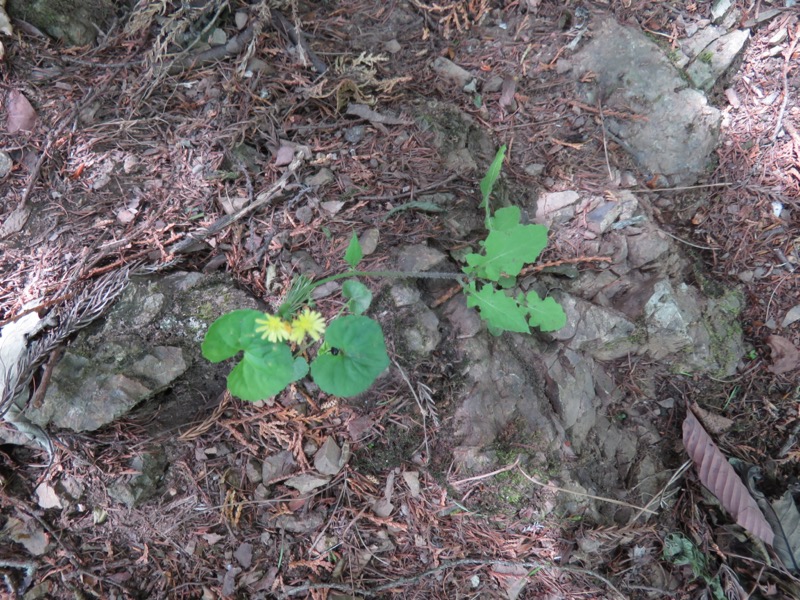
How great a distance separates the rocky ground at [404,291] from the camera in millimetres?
2102

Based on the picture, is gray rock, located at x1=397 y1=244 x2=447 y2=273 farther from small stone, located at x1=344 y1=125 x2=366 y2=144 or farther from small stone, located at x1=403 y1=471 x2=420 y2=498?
small stone, located at x1=403 y1=471 x2=420 y2=498

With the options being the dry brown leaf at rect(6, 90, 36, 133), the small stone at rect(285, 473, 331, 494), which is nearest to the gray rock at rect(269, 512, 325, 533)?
the small stone at rect(285, 473, 331, 494)

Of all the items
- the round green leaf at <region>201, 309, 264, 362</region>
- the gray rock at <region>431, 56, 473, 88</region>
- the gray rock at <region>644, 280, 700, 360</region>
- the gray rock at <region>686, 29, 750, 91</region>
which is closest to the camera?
the round green leaf at <region>201, 309, 264, 362</region>

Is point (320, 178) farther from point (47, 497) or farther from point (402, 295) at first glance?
point (47, 497)

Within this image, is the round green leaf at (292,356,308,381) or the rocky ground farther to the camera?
the rocky ground

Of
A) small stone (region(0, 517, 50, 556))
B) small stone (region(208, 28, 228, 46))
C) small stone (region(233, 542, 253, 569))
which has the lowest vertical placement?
small stone (region(233, 542, 253, 569))

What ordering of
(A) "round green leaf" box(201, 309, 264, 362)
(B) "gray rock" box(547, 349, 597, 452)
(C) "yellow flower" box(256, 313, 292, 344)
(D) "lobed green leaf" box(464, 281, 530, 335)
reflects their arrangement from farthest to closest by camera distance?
(B) "gray rock" box(547, 349, 597, 452) → (D) "lobed green leaf" box(464, 281, 530, 335) → (A) "round green leaf" box(201, 309, 264, 362) → (C) "yellow flower" box(256, 313, 292, 344)

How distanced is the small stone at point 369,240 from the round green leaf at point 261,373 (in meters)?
0.72

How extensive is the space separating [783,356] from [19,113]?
14.1ft

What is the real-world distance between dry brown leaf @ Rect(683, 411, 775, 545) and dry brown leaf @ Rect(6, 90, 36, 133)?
3.75 m

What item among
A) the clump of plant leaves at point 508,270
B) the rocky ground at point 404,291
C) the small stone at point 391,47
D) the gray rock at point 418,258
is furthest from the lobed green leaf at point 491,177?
the small stone at point 391,47

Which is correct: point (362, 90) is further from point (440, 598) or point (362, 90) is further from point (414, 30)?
point (440, 598)

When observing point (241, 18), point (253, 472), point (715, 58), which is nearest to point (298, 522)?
point (253, 472)

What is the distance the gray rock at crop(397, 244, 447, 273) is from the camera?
2.26 metres
